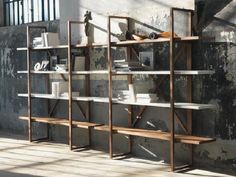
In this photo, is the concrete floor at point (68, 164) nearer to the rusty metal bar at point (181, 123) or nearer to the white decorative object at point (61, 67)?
the rusty metal bar at point (181, 123)

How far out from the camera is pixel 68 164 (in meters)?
5.57

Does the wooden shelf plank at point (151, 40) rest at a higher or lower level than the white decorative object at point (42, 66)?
higher

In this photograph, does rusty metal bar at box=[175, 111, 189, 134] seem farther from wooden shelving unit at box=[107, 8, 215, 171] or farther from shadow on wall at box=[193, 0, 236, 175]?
shadow on wall at box=[193, 0, 236, 175]

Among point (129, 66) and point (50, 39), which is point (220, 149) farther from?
point (50, 39)

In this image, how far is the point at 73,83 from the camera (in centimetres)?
692

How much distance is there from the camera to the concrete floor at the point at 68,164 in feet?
16.6

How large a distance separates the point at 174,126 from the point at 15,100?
3673mm

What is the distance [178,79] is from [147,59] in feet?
1.56

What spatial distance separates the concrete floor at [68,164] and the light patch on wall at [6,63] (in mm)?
1860

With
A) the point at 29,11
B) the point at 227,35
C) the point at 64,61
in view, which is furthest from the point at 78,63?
the point at 227,35

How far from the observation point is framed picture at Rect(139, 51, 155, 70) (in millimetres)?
5578

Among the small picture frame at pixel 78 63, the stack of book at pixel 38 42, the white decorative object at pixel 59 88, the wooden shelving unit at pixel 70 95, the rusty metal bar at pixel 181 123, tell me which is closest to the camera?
the rusty metal bar at pixel 181 123

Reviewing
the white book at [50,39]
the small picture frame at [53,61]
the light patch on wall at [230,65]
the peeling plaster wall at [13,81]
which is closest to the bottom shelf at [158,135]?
the light patch on wall at [230,65]

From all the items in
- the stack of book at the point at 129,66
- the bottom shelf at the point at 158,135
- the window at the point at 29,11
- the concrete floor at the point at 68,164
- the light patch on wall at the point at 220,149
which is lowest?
the concrete floor at the point at 68,164
